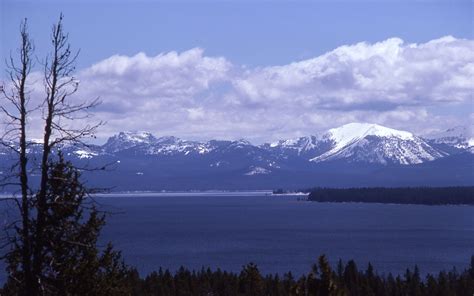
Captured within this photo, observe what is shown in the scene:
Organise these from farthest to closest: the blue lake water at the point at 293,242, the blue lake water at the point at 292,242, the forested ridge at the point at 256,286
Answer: the blue lake water at the point at 293,242 → the blue lake water at the point at 292,242 → the forested ridge at the point at 256,286

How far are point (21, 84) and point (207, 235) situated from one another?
405 ft

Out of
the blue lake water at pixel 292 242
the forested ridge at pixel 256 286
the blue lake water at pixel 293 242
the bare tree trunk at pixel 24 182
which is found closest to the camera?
the bare tree trunk at pixel 24 182

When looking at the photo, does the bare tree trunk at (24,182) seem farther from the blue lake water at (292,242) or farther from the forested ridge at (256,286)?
the blue lake water at (292,242)

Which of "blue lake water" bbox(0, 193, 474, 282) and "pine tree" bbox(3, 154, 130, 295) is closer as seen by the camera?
"pine tree" bbox(3, 154, 130, 295)

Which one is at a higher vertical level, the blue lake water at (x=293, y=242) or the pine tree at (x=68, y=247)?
the pine tree at (x=68, y=247)

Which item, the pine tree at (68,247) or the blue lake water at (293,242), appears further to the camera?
the blue lake water at (293,242)

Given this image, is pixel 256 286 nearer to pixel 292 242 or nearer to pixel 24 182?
pixel 24 182

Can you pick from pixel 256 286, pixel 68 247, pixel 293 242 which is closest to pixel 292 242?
pixel 293 242

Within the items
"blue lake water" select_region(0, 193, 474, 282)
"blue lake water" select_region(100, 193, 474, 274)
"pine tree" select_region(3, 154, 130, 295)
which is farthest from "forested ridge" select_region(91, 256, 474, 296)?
"pine tree" select_region(3, 154, 130, 295)

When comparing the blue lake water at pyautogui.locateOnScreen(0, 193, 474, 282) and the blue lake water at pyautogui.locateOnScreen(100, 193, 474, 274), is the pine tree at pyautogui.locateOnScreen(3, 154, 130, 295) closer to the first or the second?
the blue lake water at pyautogui.locateOnScreen(0, 193, 474, 282)

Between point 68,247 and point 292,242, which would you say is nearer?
point 68,247

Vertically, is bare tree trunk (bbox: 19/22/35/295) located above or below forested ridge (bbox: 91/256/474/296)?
above

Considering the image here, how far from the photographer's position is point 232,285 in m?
59.0

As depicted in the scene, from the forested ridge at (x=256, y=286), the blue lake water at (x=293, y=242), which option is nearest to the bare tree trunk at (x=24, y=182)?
A: the forested ridge at (x=256, y=286)
